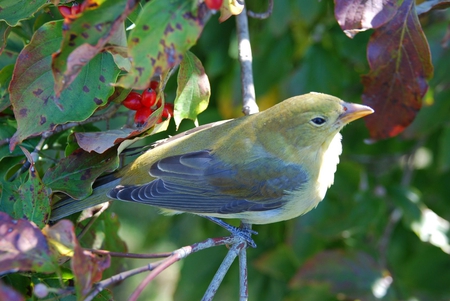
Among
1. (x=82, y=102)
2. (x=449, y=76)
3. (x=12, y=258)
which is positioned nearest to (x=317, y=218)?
(x=449, y=76)

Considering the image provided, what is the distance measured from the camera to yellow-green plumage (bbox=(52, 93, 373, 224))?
2.83 metres

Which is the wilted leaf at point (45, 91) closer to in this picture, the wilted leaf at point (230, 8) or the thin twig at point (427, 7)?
the wilted leaf at point (230, 8)

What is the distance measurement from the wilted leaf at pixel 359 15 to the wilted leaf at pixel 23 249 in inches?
54.4

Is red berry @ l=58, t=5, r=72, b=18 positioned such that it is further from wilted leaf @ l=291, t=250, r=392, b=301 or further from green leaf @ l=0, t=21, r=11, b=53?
wilted leaf @ l=291, t=250, r=392, b=301

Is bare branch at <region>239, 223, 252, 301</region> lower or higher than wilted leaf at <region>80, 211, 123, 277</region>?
lower

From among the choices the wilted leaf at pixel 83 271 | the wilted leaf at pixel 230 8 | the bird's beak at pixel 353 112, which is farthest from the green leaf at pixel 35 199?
the bird's beak at pixel 353 112

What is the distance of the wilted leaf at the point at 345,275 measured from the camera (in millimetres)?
3076

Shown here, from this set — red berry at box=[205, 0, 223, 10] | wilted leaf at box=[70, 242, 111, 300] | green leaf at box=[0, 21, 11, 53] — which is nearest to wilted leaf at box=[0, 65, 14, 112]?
green leaf at box=[0, 21, 11, 53]

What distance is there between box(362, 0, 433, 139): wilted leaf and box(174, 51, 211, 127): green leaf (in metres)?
0.78

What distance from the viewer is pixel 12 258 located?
162 centimetres

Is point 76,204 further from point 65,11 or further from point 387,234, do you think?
point 387,234

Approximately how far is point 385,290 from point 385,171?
1.21m

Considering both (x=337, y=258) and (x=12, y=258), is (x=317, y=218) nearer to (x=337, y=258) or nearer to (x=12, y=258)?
(x=337, y=258)

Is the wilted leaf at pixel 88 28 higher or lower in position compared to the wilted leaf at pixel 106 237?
higher
